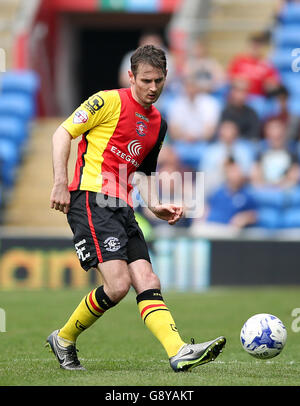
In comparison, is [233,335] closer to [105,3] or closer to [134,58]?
[134,58]

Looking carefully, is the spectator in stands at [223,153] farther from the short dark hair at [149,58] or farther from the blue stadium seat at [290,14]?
the short dark hair at [149,58]

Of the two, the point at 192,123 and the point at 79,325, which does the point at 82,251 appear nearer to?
the point at 79,325

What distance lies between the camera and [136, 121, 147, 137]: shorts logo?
6.17 m

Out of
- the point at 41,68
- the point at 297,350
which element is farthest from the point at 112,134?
the point at 41,68

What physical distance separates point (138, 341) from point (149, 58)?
2836 mm

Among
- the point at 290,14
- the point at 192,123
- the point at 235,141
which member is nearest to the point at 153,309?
the point at 235,141

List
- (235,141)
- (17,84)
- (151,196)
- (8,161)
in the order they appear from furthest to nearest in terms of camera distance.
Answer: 1. (17,84)
2. (8,161)
3. (235,141)
4. (151,196)

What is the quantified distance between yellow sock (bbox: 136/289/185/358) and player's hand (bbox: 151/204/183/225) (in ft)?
1.72

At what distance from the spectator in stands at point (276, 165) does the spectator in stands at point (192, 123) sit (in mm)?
1189

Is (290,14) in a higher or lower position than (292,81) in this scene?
higher

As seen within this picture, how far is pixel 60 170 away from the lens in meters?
5.77

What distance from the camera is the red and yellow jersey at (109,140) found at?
6.01 m

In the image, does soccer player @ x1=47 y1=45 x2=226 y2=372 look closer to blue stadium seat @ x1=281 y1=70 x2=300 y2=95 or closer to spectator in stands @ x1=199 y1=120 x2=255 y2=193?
spectator in stands @ x1=199 y1=120 x2=255 y2=193
